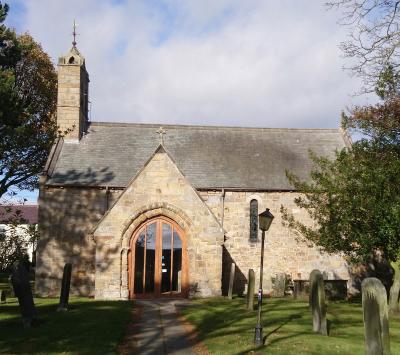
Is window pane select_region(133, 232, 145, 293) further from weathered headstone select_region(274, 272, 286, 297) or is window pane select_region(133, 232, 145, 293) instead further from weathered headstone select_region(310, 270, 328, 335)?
weathered headstone select_region(310, 270, 328, 335)

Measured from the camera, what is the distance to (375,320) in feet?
30.4

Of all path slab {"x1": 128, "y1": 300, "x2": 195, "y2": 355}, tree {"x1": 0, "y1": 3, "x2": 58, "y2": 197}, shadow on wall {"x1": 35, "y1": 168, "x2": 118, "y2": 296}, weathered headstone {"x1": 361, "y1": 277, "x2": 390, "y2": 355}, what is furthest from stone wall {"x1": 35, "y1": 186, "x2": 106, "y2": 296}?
weathered headstone {"x1": 361, "y1": 277, "x2": 390, "y2": 355}

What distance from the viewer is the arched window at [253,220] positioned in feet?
89.9

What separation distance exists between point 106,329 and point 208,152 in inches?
666

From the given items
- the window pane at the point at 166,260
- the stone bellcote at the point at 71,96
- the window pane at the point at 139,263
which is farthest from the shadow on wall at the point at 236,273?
the stone bellcote at the point at 71,96

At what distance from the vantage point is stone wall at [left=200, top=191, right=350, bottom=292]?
26938 mm

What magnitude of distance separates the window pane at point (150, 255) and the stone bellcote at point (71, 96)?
8.24m

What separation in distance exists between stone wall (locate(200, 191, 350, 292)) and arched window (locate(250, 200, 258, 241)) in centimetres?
23

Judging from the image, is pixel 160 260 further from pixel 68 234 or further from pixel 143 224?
pixel 68 234

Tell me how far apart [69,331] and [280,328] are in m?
5.77

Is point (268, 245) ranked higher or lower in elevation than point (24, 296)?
higher

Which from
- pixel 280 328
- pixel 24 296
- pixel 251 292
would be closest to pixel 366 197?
pixel 251 292

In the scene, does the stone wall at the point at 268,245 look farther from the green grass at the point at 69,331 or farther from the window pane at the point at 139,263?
the green grass at the point at 69,331

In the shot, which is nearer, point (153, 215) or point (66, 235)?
point (153, 215)
